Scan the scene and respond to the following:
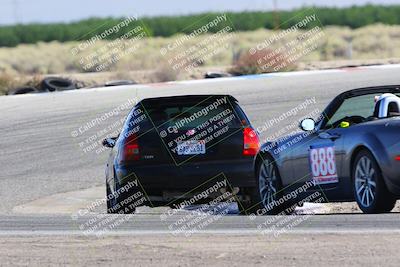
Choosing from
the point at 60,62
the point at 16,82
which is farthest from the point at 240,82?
the point at 60,62

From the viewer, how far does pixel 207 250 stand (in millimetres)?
8695

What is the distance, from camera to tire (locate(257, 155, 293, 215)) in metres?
12.7

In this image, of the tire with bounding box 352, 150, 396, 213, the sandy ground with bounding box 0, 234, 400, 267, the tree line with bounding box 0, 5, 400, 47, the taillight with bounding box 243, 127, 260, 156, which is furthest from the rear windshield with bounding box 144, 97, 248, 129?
the tree line with bounding box 0, 5, 400, 47

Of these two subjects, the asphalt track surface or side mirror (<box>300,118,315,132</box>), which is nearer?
side mirror (<box>300,118,315,132</box>)

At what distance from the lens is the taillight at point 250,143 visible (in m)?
13.5

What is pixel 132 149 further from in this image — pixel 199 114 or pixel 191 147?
pixel 199 114

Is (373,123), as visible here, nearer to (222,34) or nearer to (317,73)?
(317,73)

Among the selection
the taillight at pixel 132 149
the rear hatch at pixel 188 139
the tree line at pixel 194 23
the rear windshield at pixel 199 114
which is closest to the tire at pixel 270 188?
the rear hatch at pixel 188 139

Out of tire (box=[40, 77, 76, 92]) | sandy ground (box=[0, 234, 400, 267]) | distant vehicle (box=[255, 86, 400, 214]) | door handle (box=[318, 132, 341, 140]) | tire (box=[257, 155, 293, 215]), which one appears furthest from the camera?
tire (box=[40, 77, 76, 92])

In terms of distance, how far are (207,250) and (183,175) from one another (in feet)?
15.5

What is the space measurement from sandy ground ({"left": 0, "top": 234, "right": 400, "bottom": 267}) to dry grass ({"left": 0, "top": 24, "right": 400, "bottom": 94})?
28.7 meters

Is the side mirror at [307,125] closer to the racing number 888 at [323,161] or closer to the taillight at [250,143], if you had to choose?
the racing number 888 at [323,161]

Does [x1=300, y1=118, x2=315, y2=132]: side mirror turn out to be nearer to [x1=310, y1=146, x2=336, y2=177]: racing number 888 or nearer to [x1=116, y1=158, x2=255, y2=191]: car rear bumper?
[x1=310, y1=146, x2=336, y2=177]: racing number 888

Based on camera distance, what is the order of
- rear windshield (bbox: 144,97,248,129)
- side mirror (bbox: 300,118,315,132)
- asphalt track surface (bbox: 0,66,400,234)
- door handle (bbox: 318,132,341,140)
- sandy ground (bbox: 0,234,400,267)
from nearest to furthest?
sandy ground (bbox: 0,234,400,267)
door handle (bbox: 318,132,341,140)
side mirror (bbox: 300,118,315,132)
rear windshield (bbox: 144,97,248,129)
asphalt track surface (bbox: 0,66,400,234)
